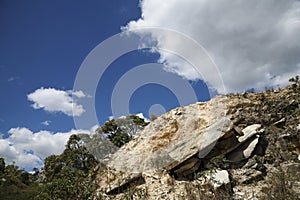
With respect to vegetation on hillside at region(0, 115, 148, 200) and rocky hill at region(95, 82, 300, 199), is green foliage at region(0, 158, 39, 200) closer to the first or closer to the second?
vegetation on hillside at region(0, 115, 148, 200)

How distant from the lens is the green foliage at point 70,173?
298 inches

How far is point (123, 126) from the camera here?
21438 mm

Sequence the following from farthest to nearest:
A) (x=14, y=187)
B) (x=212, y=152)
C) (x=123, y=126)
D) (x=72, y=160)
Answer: (x=123, y=126)
(x=72, y=160)
(x=14, y=187)
(x=212, y=152)

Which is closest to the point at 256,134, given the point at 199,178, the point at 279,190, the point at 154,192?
the point at 199,178

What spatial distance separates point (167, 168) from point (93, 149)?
1140cm

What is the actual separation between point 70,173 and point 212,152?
5.47 meters

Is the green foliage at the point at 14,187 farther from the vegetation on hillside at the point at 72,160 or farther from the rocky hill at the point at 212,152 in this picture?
the rocky hill at the point at 212,152

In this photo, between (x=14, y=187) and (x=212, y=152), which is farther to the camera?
(x=14, y=187)

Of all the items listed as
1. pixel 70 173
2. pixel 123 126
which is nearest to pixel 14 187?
pixel 70 173

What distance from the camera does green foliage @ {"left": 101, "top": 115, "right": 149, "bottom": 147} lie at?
2059cm

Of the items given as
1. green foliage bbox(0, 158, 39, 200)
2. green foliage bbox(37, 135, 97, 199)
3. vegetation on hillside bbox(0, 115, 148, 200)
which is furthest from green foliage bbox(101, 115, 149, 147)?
green foliage bbox(0, 158, 39, 200)

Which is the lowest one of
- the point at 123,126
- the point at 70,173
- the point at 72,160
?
the point at 70,173

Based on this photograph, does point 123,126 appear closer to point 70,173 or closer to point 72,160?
point 72,160

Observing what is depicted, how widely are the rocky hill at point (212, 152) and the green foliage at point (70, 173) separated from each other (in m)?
0.72
